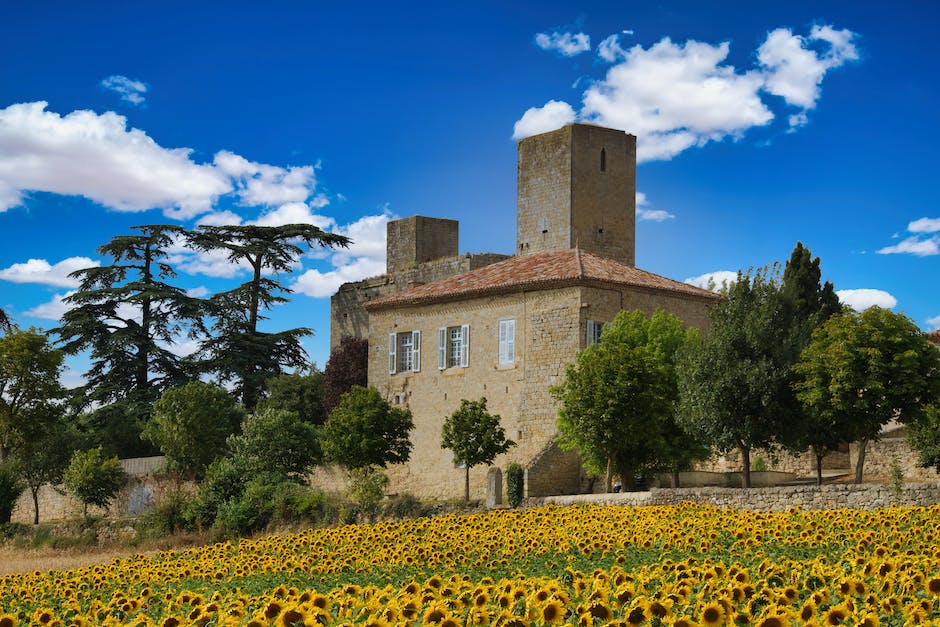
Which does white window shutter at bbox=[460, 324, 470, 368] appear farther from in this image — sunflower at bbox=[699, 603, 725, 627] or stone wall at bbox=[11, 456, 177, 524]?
sunflower at bbox=[699, 603, 725, 627]

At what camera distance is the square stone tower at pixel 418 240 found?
51375 millimetres

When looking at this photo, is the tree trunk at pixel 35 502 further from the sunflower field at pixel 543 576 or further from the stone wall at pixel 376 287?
the sunflower field at pixel 543 576

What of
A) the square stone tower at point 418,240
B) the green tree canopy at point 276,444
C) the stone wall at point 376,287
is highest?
the square stone tower at point 418,240

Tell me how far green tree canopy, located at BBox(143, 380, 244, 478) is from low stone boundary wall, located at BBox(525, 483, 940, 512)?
19.1m

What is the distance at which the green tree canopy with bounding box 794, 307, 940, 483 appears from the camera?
86.0 ft

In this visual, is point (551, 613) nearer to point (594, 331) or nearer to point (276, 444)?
point (594, 331)

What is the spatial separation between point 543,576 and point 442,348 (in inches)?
1087

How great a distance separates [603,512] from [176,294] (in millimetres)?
33646

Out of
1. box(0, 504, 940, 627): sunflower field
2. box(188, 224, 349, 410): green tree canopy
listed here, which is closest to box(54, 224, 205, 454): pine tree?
box(188, 224, 349, 410): green tree canopy

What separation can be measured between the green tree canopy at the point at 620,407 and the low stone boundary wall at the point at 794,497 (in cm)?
391

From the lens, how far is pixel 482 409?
32469mm

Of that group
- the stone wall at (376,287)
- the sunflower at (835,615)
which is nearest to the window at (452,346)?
the stone wall at (376,287)

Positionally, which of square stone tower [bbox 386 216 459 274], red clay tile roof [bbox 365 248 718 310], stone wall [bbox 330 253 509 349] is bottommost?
red clay tile roof [bbox 365 248 718 310]

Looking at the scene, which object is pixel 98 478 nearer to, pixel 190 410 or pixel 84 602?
pixel 190 410
